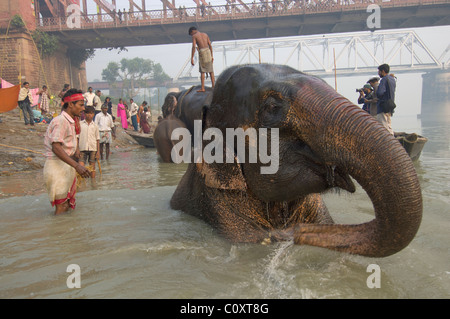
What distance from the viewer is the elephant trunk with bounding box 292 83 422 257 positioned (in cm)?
164

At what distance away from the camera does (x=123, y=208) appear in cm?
467

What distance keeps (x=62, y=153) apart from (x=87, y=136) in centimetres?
455

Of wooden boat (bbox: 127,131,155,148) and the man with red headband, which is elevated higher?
the man with red headband

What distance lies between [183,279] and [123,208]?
2.56 meters

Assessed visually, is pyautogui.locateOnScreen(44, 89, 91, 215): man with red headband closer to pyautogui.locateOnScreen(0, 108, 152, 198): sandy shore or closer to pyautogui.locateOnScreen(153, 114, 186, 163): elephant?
pyautogui.locateOnScreen(153, 114, 186, 163): elephant

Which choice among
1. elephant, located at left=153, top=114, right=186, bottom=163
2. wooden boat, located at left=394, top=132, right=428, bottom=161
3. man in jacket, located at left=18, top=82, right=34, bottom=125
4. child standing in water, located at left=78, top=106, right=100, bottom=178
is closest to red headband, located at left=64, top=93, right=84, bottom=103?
elephant, located at left=153, top=114, right=186, bottom=163

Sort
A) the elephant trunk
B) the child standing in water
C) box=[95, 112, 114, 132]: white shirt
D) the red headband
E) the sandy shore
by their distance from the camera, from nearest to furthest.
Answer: the elephant trunk < the red headband < the child standing in water < the sandy shore < box=[95, 112, 114, 132]: white shirt

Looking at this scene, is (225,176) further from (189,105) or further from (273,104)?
(189,105)

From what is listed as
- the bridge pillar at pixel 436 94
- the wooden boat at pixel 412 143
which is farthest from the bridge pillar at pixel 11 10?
the bridge pillar at pixel 436 94

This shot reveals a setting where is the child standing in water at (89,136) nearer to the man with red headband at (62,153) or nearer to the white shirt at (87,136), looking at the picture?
the white shirt at (87,136)

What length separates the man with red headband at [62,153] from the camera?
4281 mm

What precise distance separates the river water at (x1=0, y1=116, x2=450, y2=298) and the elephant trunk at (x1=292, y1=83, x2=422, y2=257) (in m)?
0.31

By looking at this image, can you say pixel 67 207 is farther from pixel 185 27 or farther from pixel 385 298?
pixel 185 27

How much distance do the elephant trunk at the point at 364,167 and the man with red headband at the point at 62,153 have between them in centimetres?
320
